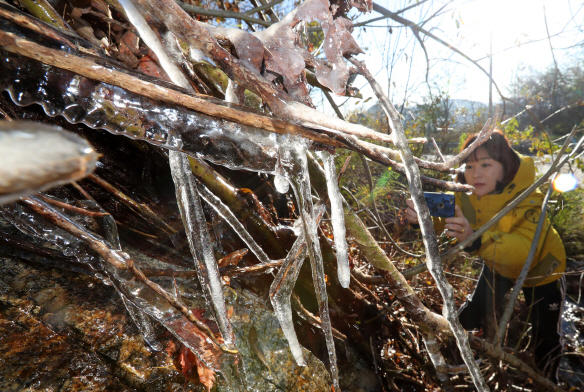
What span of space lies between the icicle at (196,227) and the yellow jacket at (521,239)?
264cm

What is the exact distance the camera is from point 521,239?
2643 mm

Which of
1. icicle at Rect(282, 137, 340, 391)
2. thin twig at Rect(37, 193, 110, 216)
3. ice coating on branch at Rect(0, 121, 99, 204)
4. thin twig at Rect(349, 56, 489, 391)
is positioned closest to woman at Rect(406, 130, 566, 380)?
thin twig at Rect(349, 56, 489, 391)

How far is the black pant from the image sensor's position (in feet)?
9.41

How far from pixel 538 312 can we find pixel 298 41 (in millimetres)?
3867

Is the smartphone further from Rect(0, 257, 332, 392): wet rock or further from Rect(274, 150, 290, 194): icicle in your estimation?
Rect(274, 150, 290, 194): icicle

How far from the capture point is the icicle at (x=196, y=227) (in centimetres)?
111

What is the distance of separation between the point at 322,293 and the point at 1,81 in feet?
4.17

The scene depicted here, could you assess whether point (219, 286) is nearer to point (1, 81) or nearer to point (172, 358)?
point (172, 358)

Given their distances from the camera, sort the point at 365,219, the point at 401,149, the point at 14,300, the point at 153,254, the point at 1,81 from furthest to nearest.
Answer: the point at 365,219
the point at 153,254
the point at 14,300
the point at 401,149
the point at 1,81

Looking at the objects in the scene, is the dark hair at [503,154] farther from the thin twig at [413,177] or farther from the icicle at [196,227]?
the icicle at [196,227]

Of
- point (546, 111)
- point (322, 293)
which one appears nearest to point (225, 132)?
point (322, 293)

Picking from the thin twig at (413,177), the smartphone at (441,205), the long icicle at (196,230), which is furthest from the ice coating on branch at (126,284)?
the smartphone at (441,205)

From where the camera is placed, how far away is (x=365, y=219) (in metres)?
4.07

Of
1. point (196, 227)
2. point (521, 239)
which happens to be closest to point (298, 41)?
point (196, 227)
